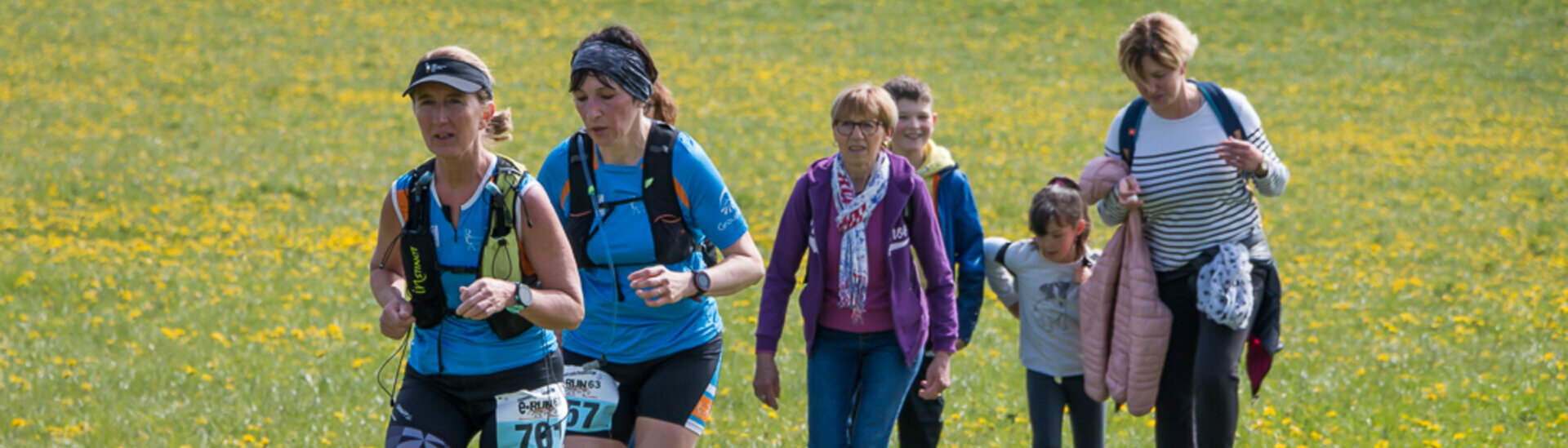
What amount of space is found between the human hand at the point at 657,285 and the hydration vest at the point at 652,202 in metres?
0.34

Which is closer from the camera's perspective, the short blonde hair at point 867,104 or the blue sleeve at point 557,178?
the blue sleeve at point 557,178

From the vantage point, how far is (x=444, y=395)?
3852 millimetres

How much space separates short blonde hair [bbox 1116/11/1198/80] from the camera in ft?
15.6

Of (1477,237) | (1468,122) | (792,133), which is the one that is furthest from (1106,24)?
(1477,237)

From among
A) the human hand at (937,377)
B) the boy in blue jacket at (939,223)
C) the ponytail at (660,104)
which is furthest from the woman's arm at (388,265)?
the boy in blue jacket at (939,223)

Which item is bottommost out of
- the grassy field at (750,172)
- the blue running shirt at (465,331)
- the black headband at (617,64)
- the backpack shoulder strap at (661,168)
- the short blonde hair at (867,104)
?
the grassy field at (750,172)

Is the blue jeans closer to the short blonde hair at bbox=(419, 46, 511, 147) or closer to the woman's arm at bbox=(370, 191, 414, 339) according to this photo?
the short blonde hair at bbox=(419, 46, 511, 147)

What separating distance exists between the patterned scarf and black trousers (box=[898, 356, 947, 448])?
736 mm

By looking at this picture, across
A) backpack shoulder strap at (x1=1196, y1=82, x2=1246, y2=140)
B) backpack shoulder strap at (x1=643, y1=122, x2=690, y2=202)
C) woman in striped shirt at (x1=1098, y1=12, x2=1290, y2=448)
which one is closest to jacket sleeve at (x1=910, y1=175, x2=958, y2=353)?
woman in striped shirt at (x1=1098, y1=12, x2=1290, y2=448)

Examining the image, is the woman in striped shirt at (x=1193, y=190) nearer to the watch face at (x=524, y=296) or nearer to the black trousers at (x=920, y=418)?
the black trousers at (x=920, y=418)

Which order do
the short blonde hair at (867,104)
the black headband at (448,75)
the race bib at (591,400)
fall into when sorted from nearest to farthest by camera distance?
the black headband at (448,75) < the race bib at (591,400) < the short blonde hair at (867,104)

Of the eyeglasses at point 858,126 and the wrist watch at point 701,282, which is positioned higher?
the eyeglasses at point 858,126

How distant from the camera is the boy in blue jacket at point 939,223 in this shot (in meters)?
5.40

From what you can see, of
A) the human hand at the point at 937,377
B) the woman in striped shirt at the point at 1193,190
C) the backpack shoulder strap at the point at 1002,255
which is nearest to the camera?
the woman in striped shirt at the point at 1193,190
